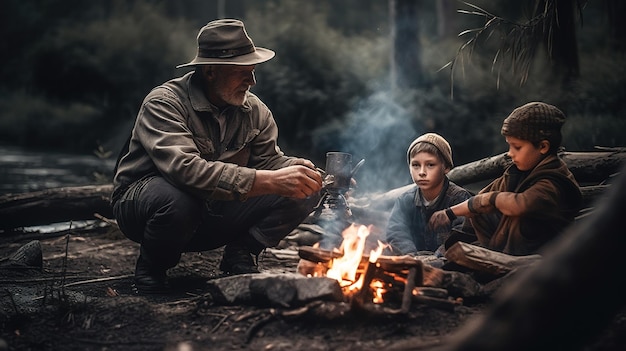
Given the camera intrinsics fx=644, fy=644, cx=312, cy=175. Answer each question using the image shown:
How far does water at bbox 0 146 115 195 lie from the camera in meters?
10.3

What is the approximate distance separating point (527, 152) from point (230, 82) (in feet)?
6.56

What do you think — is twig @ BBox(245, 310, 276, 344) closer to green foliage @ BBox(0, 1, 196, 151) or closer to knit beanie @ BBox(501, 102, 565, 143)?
knit beanie @ BBox(501, 102, 565, 143)

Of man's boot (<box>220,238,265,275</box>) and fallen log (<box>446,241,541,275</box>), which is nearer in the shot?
fallen log (<box>446,241,541,275</box>)

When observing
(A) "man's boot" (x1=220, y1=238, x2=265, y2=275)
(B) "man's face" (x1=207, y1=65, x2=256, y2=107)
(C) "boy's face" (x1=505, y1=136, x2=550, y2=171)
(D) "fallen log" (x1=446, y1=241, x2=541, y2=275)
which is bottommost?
(A) "man's boot" (x1=220, y1=238, x2=265, y2=275)

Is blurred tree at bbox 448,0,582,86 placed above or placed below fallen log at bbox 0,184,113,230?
above

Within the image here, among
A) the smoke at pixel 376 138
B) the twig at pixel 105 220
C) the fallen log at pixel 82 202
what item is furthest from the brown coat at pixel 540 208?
the smoke at pixel 376 138

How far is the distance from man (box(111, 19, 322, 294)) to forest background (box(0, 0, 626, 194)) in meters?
1.45

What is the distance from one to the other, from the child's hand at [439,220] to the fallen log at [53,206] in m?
3.58

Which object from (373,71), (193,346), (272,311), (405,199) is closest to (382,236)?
(405,199)

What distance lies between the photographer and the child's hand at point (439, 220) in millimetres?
4352

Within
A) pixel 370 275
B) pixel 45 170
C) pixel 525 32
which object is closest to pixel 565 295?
pixel 370 275

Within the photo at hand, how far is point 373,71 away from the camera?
13.8m

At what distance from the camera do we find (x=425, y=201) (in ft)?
16.0

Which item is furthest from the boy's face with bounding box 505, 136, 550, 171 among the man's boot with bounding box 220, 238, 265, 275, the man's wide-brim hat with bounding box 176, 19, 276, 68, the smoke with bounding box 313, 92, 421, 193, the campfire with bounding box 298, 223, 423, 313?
the smoke with bounding box 313, 92, 421, 193
